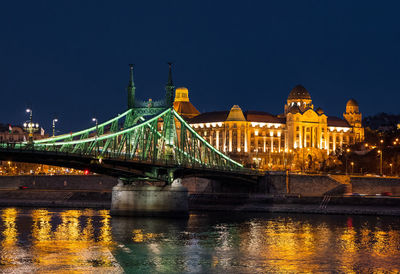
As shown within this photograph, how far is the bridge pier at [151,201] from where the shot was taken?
3260 inches

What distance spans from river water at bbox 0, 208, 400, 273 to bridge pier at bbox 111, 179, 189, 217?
83.0 inches

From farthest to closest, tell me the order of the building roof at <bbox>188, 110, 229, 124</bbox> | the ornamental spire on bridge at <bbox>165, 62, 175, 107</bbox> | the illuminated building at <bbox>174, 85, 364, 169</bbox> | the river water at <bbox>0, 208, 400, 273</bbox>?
1. the building roof at <bbox>188, 110, 229, 124</bbox>
2. the illuminated building at <bbox>174, 85, 364, 169</bbox>
3. the ornamental spire on bridge at <bbox>165, 62, 175, 107</bbox>
4. the river water at <bbox>0, 208, 400, 273</bbox>

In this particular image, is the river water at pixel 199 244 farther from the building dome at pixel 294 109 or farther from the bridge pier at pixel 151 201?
the building dome at pixel 294 109

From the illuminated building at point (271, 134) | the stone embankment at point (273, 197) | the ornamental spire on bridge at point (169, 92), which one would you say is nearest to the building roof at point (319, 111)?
the illuminated building at point (271, 134)

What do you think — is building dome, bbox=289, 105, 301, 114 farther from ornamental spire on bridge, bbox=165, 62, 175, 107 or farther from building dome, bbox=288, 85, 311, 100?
ornamental spire on bridge, bbox=165, 62, 175, 107

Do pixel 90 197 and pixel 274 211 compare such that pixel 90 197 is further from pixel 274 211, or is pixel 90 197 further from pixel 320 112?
pixel 320 112

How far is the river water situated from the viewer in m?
50.5

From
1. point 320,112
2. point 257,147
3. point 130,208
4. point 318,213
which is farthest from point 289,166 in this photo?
point 130,208

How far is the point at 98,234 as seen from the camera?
2621 inches

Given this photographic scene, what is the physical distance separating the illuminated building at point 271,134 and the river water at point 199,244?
94966mm

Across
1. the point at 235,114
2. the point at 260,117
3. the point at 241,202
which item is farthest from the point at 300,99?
the point at 241,202

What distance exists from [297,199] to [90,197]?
100ft

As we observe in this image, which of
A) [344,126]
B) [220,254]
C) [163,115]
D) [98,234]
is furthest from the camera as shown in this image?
[344,126]

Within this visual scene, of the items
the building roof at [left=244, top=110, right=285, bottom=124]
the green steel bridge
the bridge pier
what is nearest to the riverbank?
the green steel bridge
